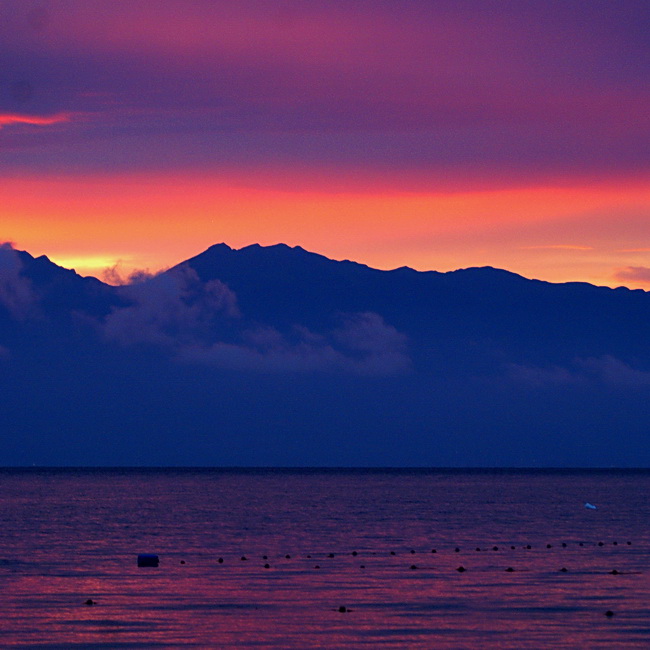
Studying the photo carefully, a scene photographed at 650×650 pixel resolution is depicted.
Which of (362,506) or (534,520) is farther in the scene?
(362,506)

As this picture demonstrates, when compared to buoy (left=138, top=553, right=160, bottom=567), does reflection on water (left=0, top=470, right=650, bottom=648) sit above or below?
below

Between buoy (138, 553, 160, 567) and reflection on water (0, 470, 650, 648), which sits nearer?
reflection on water (0, 470, 650, 648)

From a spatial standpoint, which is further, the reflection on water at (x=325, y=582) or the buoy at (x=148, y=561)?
the buoy at (x=148, y=561)

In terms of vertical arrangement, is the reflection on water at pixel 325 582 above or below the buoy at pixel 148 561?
below

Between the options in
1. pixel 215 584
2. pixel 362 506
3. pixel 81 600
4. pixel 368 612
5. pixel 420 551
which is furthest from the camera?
pixel 362 506

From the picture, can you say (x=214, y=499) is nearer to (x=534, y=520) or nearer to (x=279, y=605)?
(x=534, y=520)

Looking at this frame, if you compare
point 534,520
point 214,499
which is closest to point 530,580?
point 534,520

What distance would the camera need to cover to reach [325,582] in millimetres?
59844

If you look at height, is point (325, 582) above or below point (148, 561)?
below

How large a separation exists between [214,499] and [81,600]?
116180 millimetres

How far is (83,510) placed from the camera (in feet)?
435

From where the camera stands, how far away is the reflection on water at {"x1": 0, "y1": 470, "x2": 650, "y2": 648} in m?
44.4

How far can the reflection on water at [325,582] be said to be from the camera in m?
44.4

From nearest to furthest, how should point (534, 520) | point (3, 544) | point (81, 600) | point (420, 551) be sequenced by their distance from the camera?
point (81, 600), point (420, 551), point (3, 544), point (534, 520)
